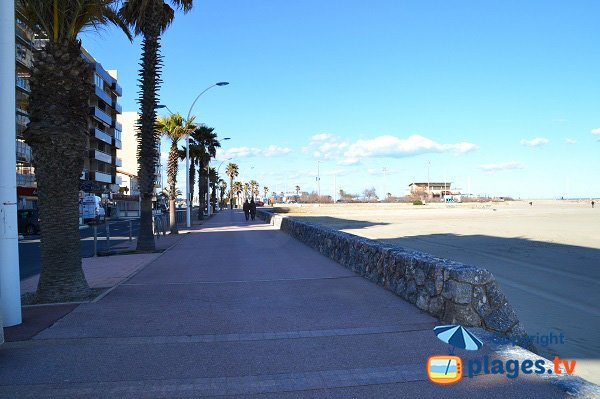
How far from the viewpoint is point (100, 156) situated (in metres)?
64.6

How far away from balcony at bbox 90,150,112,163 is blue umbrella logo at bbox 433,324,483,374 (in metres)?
61.7

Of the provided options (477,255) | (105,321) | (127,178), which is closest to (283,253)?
(477,255)

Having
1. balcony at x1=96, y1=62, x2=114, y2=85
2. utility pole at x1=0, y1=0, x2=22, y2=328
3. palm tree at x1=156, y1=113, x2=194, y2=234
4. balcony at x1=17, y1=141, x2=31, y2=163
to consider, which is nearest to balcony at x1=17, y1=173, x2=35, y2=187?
balcony at x1=17, y1=141, x2=31, y2=163

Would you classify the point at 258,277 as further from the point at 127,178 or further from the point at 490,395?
the point at 127,178

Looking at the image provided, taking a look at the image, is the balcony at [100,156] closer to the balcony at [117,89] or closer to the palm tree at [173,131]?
the balcony at [117,89]

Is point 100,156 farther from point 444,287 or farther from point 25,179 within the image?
point 444,287

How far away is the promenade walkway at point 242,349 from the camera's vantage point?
14.8 ft

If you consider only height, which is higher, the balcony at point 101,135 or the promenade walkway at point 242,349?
the balcony at point 101,135

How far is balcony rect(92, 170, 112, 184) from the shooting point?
63.0 meters

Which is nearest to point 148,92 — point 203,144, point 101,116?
point 203,144

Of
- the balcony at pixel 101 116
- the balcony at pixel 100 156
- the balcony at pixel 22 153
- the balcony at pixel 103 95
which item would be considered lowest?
the balcony at pixel 22 153

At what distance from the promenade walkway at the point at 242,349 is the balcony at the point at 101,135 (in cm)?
5755

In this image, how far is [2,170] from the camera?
264 inches
